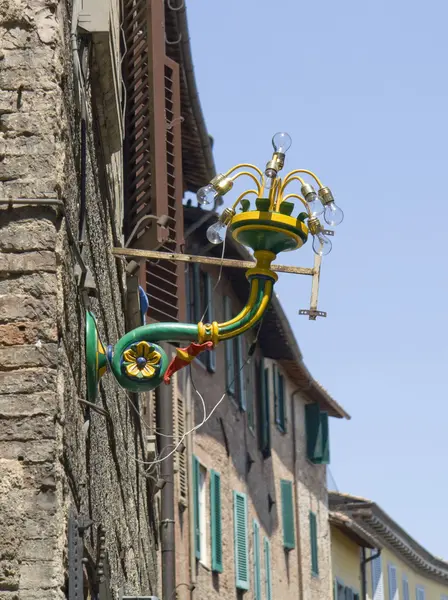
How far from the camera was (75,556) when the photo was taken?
Answer: 244 inches

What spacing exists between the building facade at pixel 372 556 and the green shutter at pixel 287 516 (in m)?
4.67

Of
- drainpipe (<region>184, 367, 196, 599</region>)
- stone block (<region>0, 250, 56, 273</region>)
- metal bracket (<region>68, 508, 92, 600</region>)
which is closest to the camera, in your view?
metal bracket (<region>68, 508, 92, 600</region>)

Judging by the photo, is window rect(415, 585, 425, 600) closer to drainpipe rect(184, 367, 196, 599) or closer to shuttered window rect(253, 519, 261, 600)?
shuttered window rect(253, 519, 261, 600)

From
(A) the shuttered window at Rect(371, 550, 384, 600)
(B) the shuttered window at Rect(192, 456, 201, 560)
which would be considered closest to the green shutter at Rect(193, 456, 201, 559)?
(B) the shuttered window at Rect(192, 456, 201, 560)

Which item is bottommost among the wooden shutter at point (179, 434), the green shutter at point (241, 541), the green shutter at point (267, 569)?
the green shutter at point (267, 569)

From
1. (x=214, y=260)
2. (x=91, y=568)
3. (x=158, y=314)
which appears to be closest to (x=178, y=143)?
(x=158, y=314)

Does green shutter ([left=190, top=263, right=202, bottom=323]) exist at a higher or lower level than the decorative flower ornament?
lower

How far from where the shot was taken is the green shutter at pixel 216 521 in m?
21.1

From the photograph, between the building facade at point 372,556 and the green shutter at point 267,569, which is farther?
the building facade at point 372,556

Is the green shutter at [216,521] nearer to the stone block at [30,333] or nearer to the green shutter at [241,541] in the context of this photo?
the green shutter at [241,541]

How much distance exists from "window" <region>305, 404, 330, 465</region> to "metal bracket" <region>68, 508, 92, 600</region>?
925 inches

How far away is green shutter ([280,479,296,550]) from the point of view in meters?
27.0

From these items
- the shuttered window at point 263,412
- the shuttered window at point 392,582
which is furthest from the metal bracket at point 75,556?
the shuttered window at point 392,582

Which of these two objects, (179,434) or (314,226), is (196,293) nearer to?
(179,434)
